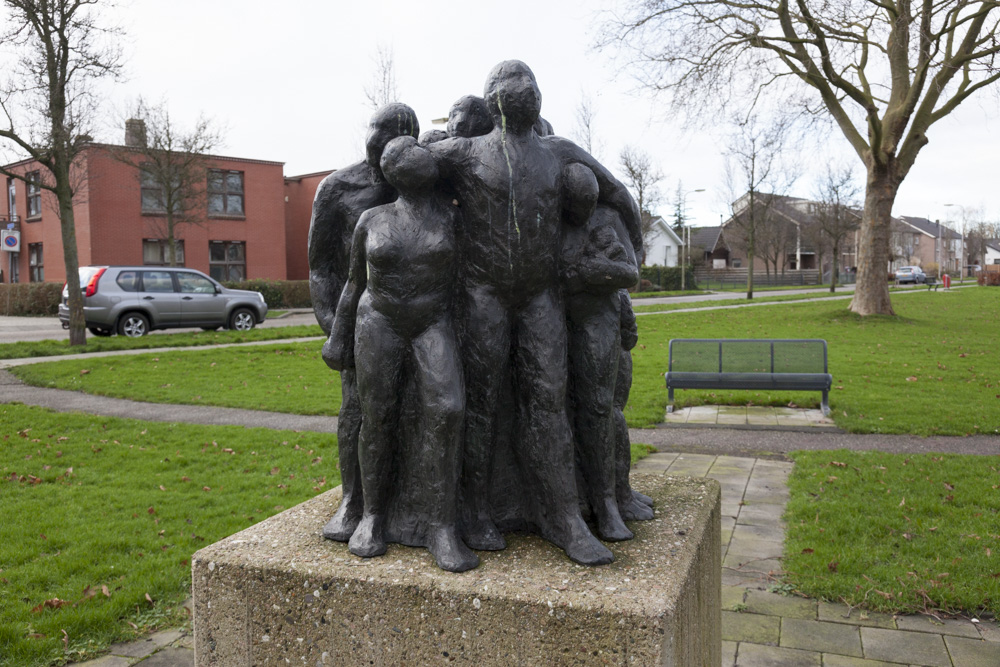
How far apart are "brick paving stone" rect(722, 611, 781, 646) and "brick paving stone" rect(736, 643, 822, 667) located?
0.24 ft

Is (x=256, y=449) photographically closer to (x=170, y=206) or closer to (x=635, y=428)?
(x=635, y=428)

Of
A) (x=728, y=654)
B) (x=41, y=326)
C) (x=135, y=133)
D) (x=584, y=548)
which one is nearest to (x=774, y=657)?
(x=728, y=654)

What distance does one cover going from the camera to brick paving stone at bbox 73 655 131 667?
3.46m

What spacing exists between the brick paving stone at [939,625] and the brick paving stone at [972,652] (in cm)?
7

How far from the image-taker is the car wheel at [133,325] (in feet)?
56.6

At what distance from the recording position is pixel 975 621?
12.6 ft

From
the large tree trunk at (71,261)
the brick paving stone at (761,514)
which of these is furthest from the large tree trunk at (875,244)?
the large tree trunk at (71,261)

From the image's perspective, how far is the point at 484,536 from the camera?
267cm

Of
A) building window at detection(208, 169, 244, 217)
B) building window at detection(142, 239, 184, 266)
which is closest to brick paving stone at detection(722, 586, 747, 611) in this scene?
building window at detection(142, 239, 184, 266)

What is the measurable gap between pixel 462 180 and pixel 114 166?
101 feet

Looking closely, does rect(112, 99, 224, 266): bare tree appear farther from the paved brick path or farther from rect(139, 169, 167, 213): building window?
the paved brick path

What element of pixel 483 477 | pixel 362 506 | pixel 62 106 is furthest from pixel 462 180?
pixel 62 106

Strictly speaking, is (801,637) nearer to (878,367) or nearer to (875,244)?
(878,367)

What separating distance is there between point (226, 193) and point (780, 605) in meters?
31.6
